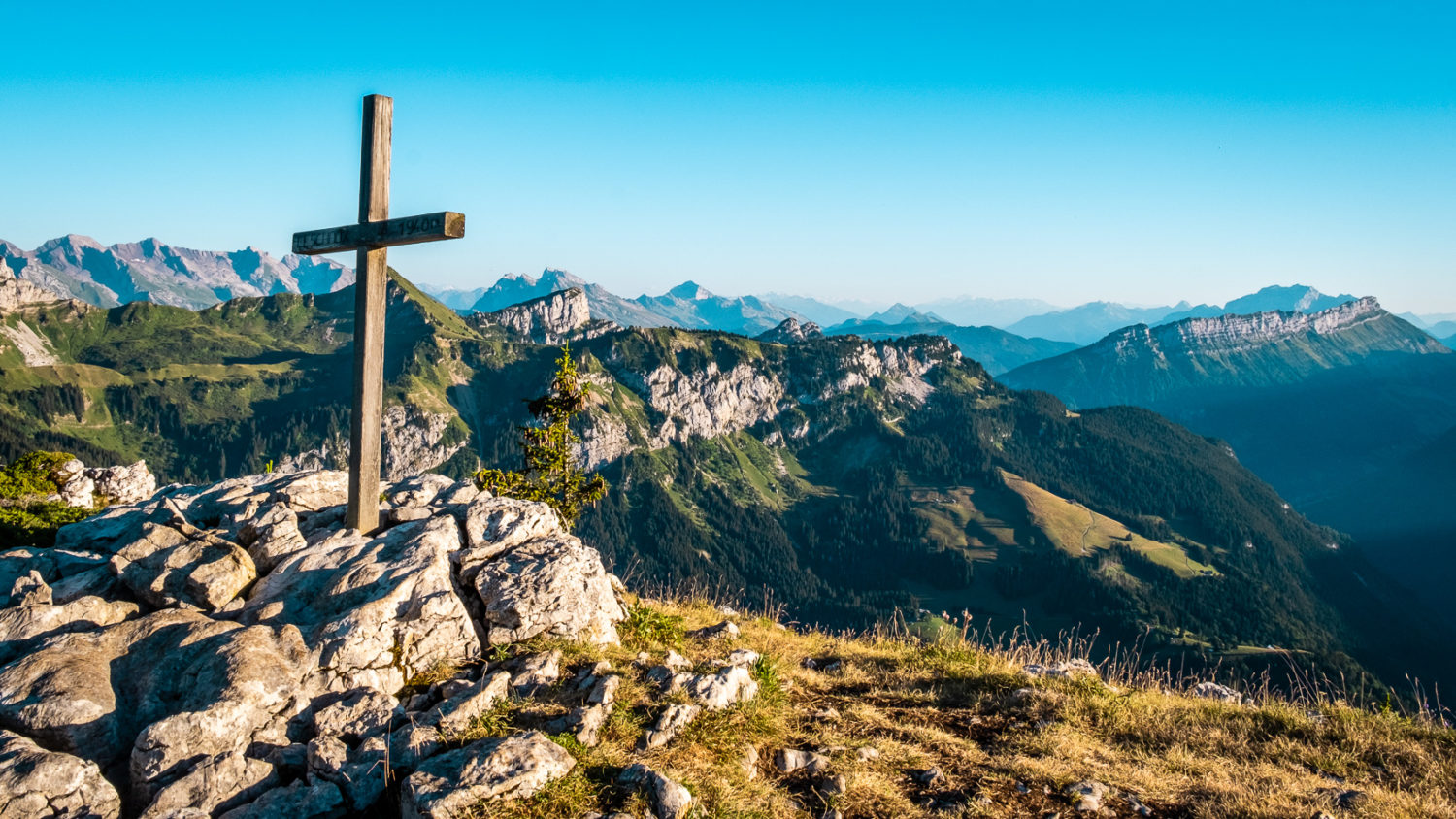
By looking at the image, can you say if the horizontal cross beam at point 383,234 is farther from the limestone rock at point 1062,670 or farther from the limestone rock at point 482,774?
the limestone rock at point 1062,670

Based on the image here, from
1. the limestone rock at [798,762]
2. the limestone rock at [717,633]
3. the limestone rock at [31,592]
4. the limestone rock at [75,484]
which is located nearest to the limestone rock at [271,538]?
the limestone rock at [31,592]

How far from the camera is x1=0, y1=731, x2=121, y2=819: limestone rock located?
7.71 meters

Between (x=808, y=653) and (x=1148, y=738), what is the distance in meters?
6.32

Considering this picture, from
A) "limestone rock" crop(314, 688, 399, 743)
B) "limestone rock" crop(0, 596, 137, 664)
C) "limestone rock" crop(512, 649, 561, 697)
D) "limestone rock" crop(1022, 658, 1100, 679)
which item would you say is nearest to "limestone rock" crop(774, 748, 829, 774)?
"limestone rock" crop(512, 649, 561, 697)

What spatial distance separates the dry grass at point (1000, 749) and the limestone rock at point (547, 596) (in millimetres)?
535

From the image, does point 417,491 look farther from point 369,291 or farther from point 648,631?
point 648,631

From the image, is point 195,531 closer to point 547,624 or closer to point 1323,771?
point 547,624

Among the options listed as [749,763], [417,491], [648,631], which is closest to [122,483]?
[417,491]

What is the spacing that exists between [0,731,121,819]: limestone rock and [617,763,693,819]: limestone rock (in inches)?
224

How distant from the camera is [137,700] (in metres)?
9.86

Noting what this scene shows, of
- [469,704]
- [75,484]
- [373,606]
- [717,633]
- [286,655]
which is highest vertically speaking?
[373,606]

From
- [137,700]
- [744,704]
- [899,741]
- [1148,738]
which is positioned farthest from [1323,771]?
[137,700]

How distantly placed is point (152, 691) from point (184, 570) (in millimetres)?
3337

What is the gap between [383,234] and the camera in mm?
13727
